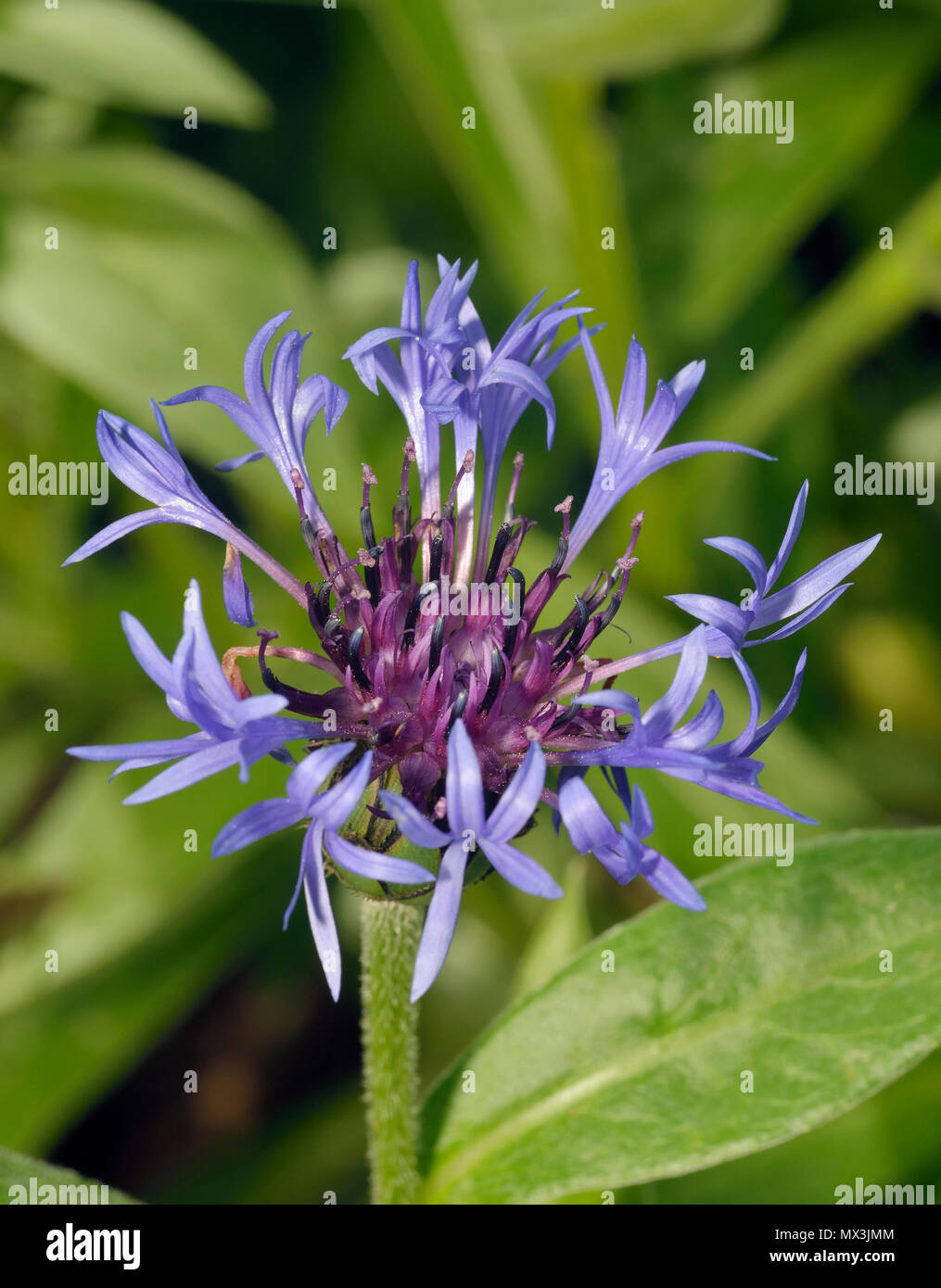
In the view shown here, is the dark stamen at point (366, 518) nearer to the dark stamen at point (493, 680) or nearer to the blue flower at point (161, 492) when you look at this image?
the blue flower at point (161, 492)

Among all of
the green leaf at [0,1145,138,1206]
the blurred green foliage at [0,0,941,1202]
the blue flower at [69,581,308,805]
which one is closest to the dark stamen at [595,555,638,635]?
the blue flower at [69,581,308,805]

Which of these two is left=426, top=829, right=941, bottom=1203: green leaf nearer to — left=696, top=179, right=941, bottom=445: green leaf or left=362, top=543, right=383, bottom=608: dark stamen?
left=362, top=543, right=383, bottom=608: dark stamen

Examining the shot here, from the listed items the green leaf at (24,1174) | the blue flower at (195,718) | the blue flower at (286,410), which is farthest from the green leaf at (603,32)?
the green leaf at (24,1174)

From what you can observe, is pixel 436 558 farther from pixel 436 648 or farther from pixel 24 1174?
pixel 24 1174

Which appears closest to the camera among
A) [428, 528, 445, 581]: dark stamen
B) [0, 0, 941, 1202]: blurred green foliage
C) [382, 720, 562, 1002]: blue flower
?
[382, 720, 562, 1002]: blue flower

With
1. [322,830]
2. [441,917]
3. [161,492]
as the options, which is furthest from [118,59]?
[441,917]
